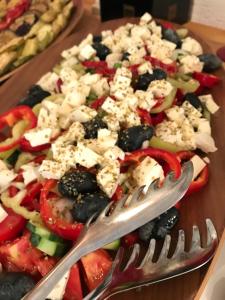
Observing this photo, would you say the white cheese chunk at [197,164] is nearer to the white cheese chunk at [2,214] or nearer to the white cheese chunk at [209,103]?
the white cheese chunk at [209,103]

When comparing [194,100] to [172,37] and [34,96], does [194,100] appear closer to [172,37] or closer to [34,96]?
[172,37]

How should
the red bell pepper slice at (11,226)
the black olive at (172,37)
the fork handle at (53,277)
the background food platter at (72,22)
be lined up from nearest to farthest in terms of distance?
1. the fork handle at (53,277)
2. the red bell pepper slice at (11,226)
3. the black olive at (172,37)
4. the background food platter at (72,22)

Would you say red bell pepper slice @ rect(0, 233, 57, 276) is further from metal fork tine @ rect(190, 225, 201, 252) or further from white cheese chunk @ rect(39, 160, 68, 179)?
metal fork tine @ rect(190, 225, 201, 252)

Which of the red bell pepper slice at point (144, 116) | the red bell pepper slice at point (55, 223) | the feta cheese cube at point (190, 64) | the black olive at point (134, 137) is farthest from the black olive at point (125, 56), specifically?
the red bell pepper slice at point (55, 223)

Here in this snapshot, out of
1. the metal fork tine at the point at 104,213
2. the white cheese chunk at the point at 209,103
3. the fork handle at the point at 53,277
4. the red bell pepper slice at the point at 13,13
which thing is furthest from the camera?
the red bell pepper slice at the point at 13,13

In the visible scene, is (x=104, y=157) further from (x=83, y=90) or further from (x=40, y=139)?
(x=83, y=90)

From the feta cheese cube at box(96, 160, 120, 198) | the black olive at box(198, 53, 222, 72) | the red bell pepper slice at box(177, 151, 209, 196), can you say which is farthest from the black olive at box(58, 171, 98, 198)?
the black olive at box(198, 53, 222, 72)
